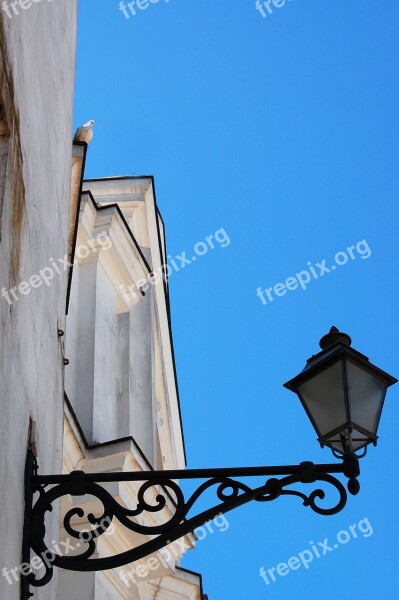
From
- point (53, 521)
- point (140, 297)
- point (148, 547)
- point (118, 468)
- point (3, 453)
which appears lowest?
point (148, 547)

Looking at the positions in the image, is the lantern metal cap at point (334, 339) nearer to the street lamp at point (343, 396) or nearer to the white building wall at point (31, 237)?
the street lamp at point (343, 396)

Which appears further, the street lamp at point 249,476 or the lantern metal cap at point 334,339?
the lantern metal cap at point 334,339

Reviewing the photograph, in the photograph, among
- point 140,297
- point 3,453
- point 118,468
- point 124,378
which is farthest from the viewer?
point 140,297

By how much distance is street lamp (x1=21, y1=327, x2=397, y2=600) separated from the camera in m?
5.90

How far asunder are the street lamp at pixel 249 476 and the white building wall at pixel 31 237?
0.55 feet

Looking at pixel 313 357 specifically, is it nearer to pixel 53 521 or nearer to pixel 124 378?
pixel 53 521

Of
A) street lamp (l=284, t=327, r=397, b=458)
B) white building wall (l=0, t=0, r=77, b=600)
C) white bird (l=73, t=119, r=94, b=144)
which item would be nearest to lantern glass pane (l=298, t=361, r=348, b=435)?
street lamp (l=284, t=327, r=397, b=458)

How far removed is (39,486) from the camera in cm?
606

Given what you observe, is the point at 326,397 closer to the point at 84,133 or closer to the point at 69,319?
the point at 69,319

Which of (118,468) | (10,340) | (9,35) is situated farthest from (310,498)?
(118,468)

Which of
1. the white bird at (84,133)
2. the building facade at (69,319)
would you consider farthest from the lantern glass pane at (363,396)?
the white bird at (84,133)

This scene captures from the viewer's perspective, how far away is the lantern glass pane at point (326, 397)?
6.57 m

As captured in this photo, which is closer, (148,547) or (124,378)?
(148,547)

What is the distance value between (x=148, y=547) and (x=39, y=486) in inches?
23.6
